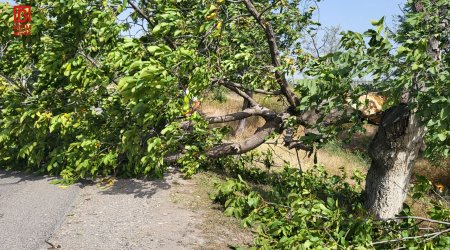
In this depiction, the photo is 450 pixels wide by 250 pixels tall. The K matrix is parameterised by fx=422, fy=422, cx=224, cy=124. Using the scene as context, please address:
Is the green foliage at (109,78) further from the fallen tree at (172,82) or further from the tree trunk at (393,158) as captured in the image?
the tree trunk at (393,158)

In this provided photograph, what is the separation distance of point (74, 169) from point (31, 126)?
3.31 ft

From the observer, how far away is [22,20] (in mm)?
6551

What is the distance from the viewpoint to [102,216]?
18.0ft

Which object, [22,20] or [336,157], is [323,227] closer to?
[22,20]

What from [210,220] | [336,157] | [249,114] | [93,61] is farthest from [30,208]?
[336,157]

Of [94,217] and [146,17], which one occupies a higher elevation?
[146,17]

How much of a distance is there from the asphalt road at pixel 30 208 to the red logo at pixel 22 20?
8.12ft

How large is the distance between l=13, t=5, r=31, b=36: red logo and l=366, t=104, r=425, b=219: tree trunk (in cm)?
550

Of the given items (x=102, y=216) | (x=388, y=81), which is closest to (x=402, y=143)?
(x=388, y=81)

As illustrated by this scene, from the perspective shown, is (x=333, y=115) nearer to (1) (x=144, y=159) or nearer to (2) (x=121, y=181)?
(1) (x=144, y=159)

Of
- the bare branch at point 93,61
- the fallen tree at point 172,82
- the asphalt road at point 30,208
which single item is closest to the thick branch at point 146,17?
the fallen tree at point 172,82

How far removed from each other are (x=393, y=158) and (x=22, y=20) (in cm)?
585

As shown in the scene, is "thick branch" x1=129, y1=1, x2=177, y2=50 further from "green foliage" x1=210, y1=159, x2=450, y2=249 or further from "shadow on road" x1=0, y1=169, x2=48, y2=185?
"shadow on road" x1=0, y1=169, x2=48, y2=185

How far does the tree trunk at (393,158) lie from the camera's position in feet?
18.2
